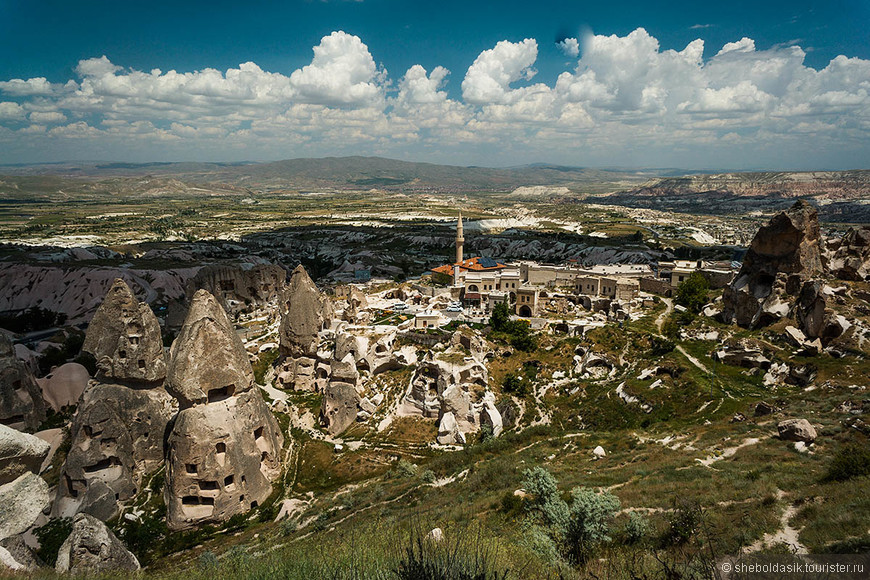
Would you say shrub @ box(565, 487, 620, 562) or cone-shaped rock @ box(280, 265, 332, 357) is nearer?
shrub @ box(565, 487, 620, 562)

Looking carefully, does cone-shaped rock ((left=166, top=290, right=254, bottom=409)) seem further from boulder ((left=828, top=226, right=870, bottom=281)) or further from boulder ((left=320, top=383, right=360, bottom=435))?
boulder ((left=828, top=226, right=870, bottom=281))

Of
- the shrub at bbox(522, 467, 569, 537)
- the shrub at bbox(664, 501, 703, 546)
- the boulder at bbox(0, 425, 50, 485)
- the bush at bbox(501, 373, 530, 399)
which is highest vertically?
the boulder at bbox(0, 425, 50, 485)

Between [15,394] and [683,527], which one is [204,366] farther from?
[683,527]

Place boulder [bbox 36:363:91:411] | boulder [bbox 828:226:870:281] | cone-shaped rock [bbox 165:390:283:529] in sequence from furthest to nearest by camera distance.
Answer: boulder [bbox 828:226:870:281]
boulder [bbox 36:363:91:411]
cone-shaped rock [bbox 165:390:283:529]

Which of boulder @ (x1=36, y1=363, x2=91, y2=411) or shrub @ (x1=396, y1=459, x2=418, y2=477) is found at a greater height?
boulder @ (x1=36, y1=363, x2=91, y2=411)

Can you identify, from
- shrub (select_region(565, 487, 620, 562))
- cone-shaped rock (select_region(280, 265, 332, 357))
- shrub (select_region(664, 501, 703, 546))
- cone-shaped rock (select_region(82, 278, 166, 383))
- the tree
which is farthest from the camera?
the tree

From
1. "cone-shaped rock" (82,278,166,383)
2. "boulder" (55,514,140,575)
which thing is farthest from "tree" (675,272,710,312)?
"boulder" (55,514,140,575)

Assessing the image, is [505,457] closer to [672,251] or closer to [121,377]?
[121,377]
